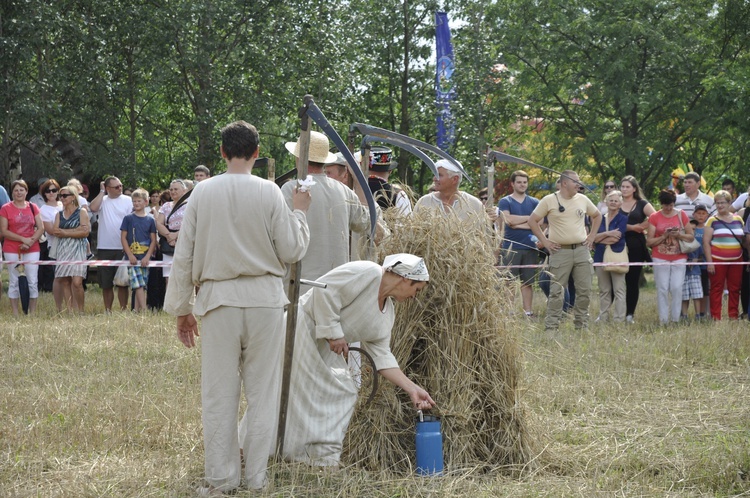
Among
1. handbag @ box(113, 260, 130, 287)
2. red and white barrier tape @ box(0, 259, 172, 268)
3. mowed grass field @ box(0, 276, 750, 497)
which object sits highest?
red and white barrier tape @ box(0, 259, 172, 268)

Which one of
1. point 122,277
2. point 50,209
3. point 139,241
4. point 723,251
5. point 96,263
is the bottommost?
point 122,277

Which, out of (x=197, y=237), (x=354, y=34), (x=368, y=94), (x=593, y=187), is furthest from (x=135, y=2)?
(x=197, y=237)

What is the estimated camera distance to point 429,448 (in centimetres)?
538

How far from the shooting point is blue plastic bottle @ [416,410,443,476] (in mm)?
5379

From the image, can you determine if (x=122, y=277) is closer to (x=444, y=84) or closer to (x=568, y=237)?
(x=568, y=237)

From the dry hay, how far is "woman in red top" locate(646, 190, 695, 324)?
22.4 ft

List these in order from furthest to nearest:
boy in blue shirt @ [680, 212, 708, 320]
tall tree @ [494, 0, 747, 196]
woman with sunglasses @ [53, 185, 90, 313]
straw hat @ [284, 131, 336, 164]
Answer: tall tree @ [494, 0, 747, 196]
woman with sunglasses @ [53, 185, 90, 313]
boy in blue shirt @ [680, 212, 708, 320]
straw hat @ [284, 131, 336, 164]

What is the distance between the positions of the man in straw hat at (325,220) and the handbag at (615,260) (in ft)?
21.4

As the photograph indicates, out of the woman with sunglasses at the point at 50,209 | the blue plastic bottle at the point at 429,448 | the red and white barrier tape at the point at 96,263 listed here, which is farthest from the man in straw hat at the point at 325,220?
the woman with sunglasses at the point at 50,209

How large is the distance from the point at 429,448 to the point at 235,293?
1.33 meters

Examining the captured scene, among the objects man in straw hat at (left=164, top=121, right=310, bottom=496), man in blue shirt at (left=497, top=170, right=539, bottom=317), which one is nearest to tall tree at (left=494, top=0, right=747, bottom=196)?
man in blue shirt at (left=497, top=170, right=539, bottom=317)

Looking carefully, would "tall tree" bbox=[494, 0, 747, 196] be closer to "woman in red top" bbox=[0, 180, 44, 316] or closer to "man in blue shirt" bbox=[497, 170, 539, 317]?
"man in blue shirt" bbox=[497, 170, 539, 317]

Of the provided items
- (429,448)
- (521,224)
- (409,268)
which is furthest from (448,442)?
(521,224)

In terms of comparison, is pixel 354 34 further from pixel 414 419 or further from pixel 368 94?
pixel 414 419
